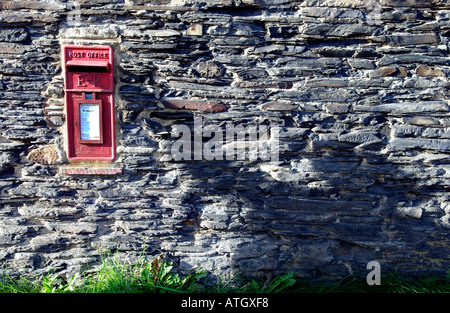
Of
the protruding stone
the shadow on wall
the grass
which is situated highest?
the protruding stone

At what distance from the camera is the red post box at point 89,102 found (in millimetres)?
2648

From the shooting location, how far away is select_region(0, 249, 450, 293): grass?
2.62 meters

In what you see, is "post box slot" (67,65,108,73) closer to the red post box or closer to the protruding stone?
the red post box

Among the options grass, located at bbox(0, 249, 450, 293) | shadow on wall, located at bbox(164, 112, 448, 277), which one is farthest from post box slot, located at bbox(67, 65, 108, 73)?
grass, located at bbox(0, 249, 450, 293)

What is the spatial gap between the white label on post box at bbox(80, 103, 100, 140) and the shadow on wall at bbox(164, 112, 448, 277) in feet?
2.36

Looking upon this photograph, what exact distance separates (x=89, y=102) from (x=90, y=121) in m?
0.15

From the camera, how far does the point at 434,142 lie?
9.20 ft

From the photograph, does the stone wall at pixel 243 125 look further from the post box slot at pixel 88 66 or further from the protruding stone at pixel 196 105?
the post box slot at pixel 88 66

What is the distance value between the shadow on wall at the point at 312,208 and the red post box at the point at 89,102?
2.22 feet

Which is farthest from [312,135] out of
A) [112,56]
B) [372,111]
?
[112,56]

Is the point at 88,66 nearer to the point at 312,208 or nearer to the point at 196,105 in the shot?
the point at 196,105

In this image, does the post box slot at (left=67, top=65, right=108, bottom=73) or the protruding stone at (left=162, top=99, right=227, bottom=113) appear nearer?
the post box slot at (left=67, top=65, right=108, bottom=73)

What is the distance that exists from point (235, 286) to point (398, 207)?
153cm

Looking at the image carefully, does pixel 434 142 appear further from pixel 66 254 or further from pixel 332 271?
pixel 66 254
